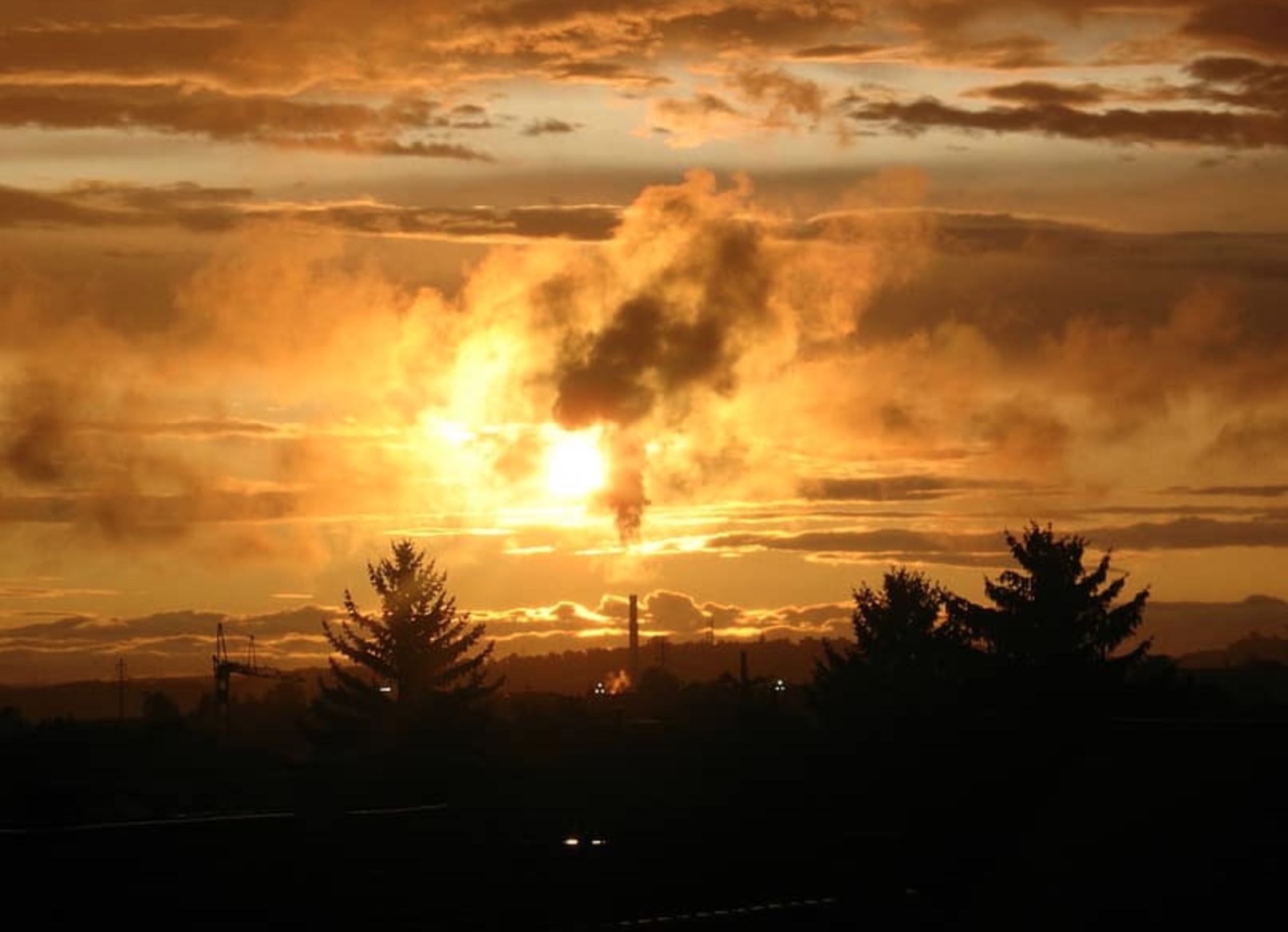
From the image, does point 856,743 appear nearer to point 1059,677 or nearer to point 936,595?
point 1059,677

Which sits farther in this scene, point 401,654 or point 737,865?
point 401,654

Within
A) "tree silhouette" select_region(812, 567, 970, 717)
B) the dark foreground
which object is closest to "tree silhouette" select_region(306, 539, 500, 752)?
"tree silhouette" select_region(812, 567, 970, 717)

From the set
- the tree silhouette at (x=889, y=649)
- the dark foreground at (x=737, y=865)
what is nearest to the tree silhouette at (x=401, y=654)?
the tree silhouette at (x=889, y=649)

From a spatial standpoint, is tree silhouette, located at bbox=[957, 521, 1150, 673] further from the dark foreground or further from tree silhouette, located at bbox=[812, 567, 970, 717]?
the dark foreground

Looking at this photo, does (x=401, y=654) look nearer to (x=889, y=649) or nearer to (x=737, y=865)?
(x=889, y=649)

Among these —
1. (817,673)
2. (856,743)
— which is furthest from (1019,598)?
(856,743)

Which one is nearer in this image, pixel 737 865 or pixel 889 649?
pixel 737 865

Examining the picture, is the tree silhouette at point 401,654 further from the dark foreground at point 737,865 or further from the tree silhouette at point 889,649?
the dark foreground at point 737,865

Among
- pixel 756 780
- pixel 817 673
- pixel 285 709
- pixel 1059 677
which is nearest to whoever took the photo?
pixel 756 780

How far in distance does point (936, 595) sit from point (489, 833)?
85815 millimetres

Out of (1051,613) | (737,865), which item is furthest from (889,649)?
(737,865)

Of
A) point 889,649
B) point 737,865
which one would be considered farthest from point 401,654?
point 737,865

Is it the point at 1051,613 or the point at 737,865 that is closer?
the point at 737,865

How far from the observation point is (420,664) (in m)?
115
